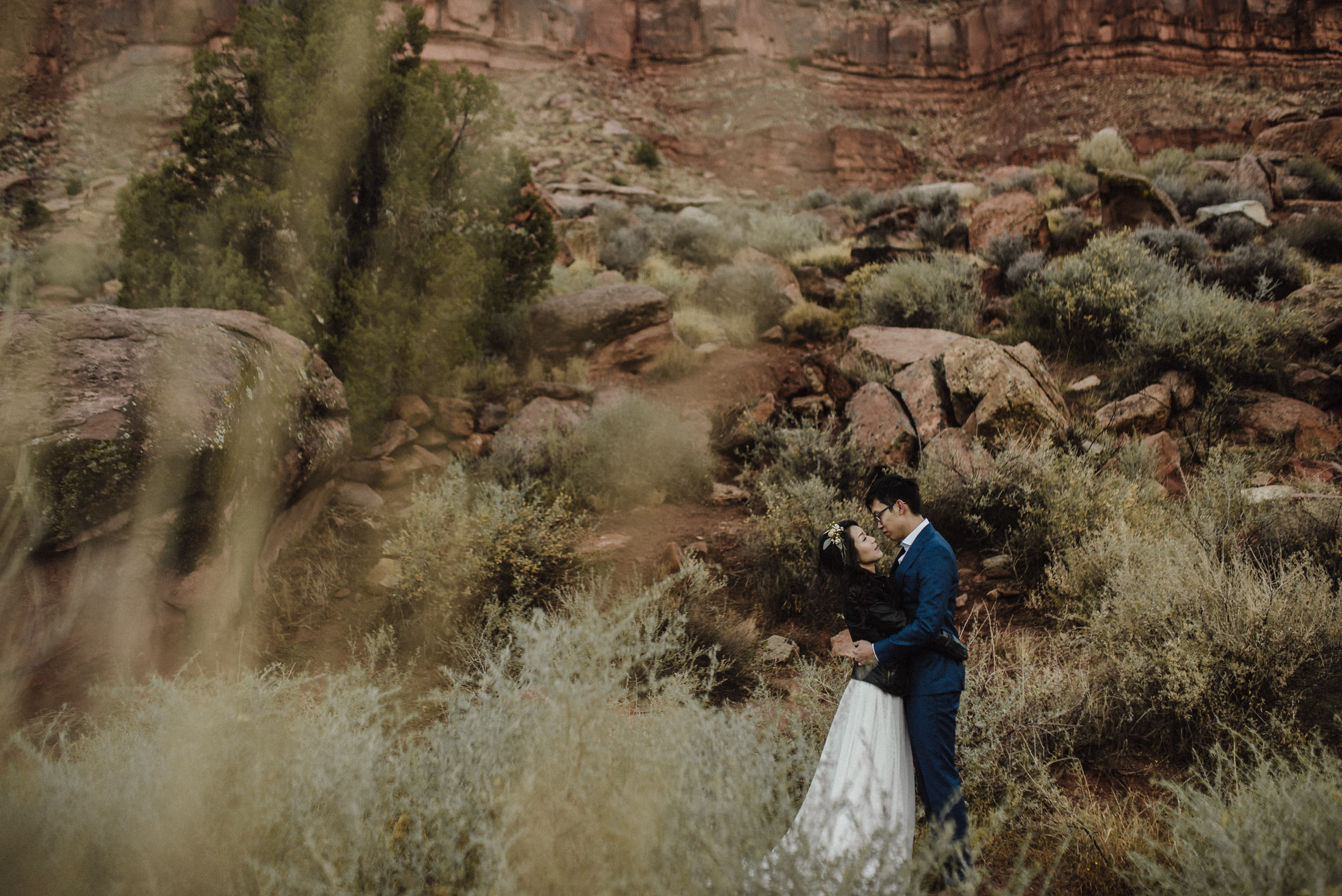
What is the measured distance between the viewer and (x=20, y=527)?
2.90m

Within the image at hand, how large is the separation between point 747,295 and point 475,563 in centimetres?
749

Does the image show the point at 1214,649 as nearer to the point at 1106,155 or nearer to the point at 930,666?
the point at 930,666

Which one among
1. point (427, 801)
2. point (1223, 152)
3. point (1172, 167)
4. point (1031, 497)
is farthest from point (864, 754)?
point (1223, 152)

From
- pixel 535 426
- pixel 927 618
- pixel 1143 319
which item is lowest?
pixel 535 426

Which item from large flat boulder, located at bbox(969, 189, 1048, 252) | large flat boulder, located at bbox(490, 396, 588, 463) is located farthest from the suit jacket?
large flat boulder, located at bbox(969, 189, 1048, 252)

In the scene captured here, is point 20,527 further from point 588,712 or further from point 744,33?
point 744,33

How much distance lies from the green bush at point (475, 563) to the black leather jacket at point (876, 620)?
7.50ft

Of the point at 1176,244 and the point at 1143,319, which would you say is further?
the point at 1176,244

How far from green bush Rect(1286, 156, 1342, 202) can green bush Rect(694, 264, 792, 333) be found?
10.7 m

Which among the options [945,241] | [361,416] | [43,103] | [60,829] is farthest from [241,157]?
[43,103]

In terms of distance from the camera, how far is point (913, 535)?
2.76 m

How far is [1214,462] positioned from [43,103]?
108 ft

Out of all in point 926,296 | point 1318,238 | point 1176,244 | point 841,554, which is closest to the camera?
point 841,554

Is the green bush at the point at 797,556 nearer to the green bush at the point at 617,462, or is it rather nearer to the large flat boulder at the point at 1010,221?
the green bush at the point at 617,462
